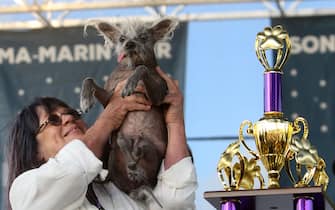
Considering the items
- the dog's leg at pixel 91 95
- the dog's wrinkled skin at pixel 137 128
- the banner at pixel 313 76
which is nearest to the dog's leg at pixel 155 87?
the dog's wrinkled skin at pixel 137 128

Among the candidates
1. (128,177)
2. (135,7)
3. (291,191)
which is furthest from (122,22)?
(135,7)

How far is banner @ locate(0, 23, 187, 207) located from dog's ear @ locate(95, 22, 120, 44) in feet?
8.67

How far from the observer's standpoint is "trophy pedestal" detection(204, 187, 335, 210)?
2.17 m

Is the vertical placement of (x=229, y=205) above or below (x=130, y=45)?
below

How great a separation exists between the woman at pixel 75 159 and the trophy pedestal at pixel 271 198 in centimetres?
24

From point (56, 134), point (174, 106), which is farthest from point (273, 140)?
point (56, 134)

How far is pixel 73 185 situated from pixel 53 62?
3.12 metres

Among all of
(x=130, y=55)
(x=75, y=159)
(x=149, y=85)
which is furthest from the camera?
(x=130, y=55)

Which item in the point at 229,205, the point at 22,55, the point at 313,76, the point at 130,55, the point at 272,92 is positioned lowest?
the point at 229,205

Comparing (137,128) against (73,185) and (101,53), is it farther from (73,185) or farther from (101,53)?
(101,53)

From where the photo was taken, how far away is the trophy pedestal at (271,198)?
2.17 meters

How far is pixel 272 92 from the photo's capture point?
232cm

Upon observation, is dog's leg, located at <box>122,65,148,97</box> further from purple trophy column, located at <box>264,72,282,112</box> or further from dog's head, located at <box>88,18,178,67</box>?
purple trophy column, located at <box>264,72,282,112</box>

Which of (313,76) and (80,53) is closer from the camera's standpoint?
(313,76)
